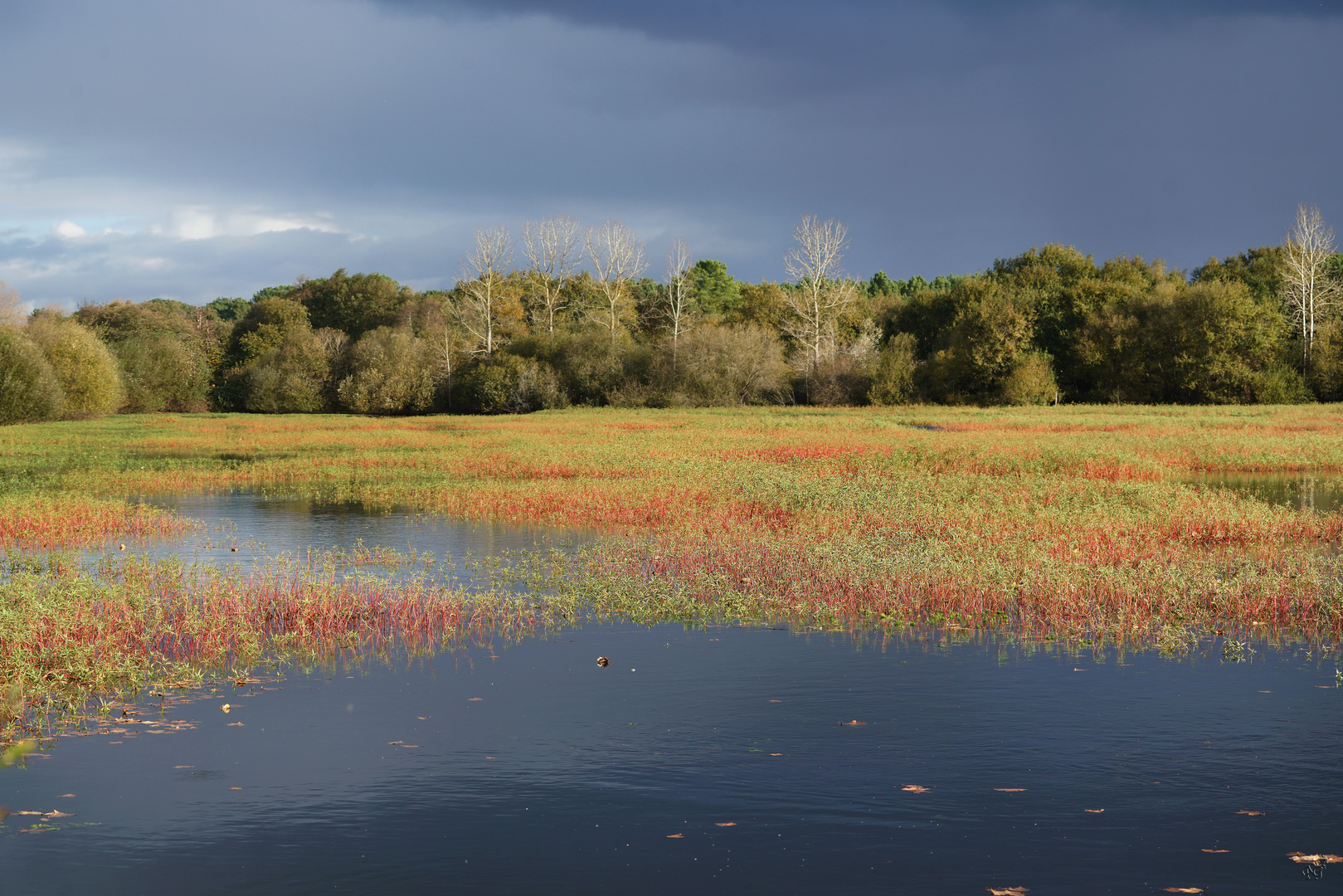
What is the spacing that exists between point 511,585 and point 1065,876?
1177 centimetres

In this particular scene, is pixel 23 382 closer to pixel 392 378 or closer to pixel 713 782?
pixel 392 378

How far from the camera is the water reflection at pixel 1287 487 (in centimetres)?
2946

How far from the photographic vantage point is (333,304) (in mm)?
126500

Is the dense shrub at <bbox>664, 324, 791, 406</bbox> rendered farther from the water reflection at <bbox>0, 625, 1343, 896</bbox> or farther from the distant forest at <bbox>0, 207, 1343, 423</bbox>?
the water reflection at <bbox>0, 625, 1343, 896</bbox>

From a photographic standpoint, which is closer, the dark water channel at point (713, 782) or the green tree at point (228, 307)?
the dark water channel at point (713, 782)

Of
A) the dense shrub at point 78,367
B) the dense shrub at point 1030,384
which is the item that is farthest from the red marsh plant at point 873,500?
the dense shrub at point 78,367

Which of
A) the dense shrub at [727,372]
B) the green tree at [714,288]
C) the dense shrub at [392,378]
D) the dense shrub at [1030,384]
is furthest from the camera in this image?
the green tree at [714,288]

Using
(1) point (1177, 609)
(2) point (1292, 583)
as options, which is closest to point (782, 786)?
(1) point (1177, 609)

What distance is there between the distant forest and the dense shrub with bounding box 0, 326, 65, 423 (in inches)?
5.1

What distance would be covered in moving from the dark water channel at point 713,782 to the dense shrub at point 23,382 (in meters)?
78.5

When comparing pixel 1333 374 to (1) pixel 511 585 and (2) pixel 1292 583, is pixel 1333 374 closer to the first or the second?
(2) pixel 1292 583

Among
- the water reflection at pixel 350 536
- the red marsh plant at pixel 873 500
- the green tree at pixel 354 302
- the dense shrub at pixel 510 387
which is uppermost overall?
the green tree at pixel 354 302

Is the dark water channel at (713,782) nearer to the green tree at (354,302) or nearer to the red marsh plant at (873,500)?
the red marsh plant at (873,500)

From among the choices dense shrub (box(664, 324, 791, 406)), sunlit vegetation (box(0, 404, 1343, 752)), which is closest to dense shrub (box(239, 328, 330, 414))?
dense shrub (box(664, 324, 791, 406))
